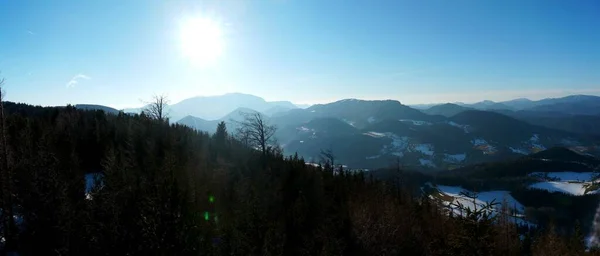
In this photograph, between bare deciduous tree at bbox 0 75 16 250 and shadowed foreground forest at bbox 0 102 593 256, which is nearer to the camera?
shadowed foreground forest at bbox 0 102 593 256

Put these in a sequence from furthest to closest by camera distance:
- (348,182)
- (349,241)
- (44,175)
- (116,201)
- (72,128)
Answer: (348,182) → (72,128) → (349,241) → (44,175) → (116,201)

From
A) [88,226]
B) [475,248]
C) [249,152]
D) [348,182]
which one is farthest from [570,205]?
[88,226]

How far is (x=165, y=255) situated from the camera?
45.6 feet

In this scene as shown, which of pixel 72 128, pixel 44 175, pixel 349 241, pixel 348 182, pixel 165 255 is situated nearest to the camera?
pixel 165 255

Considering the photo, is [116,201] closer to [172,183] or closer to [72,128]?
[172,183]

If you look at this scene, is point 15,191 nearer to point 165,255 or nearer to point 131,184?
point 131,184

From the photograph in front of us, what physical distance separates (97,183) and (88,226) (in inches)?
189

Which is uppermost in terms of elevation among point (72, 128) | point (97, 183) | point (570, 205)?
point (72, 128)

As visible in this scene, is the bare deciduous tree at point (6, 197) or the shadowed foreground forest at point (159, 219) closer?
the shadowed foreground forest at point (159, 219)

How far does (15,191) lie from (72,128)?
3053 centimetres

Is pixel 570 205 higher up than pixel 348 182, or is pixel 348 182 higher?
pixel 348 182

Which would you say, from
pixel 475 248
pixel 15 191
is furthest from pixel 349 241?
pixel 15 191

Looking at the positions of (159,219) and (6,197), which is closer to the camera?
(159,219)

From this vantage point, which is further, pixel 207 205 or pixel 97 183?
pixel 207 205
